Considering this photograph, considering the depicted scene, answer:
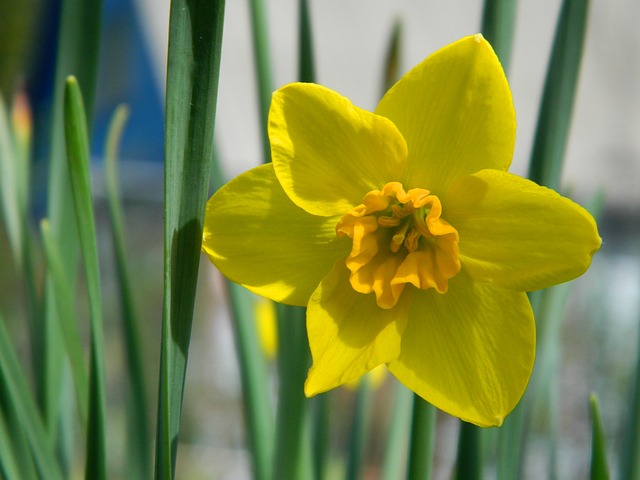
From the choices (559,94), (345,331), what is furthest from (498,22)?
(345,331)

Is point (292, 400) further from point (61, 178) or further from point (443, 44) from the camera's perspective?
point (443, 44)

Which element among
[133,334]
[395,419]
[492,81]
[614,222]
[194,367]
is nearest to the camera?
[492,81]

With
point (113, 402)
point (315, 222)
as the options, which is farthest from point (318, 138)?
point (113, 402)

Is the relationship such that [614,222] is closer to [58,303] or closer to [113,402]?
[113,402]

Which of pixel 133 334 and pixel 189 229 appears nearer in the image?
pixel 189 229

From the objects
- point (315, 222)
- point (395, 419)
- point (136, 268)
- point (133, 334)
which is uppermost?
point (315, 222)

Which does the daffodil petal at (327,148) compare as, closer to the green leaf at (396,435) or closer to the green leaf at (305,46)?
the green leaf at (305,46)

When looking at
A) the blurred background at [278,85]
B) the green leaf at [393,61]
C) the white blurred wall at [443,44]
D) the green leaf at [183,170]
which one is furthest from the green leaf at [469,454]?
the white blurred wall at [443,44]
